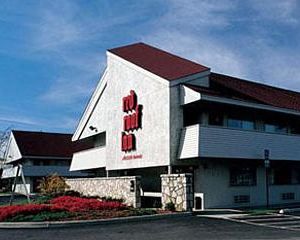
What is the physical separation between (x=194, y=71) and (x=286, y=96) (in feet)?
31.2

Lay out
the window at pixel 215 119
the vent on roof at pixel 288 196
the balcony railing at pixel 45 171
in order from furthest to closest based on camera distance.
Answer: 1. the balcony railing at pixel 45 171
2. the vent on roof at pixel 288 196
3. the window at pixel 215 119

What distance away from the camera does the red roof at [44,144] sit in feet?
200

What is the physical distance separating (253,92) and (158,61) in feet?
20.5

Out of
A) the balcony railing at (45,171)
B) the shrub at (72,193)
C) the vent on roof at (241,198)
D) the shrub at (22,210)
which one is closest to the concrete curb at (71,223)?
the shrub at (22,210)

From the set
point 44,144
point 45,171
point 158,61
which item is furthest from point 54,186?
point 44,144

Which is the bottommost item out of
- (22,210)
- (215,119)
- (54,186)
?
(22,210)

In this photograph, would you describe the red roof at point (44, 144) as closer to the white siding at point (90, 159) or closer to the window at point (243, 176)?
the white siding at point (90, 159)

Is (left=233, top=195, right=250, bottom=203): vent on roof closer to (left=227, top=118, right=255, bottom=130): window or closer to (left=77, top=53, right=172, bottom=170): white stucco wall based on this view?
(left=227, top=118, right=255, bottom=130): window

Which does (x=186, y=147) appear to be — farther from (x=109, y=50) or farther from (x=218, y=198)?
(x=109, y=50)

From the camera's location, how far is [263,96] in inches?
1233

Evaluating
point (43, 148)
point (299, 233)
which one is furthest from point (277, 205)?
point (43, 148)

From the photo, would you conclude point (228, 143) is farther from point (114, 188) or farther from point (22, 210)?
point (22, 210)

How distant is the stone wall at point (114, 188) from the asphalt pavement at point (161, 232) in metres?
5.88

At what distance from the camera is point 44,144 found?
63062 millimetres
